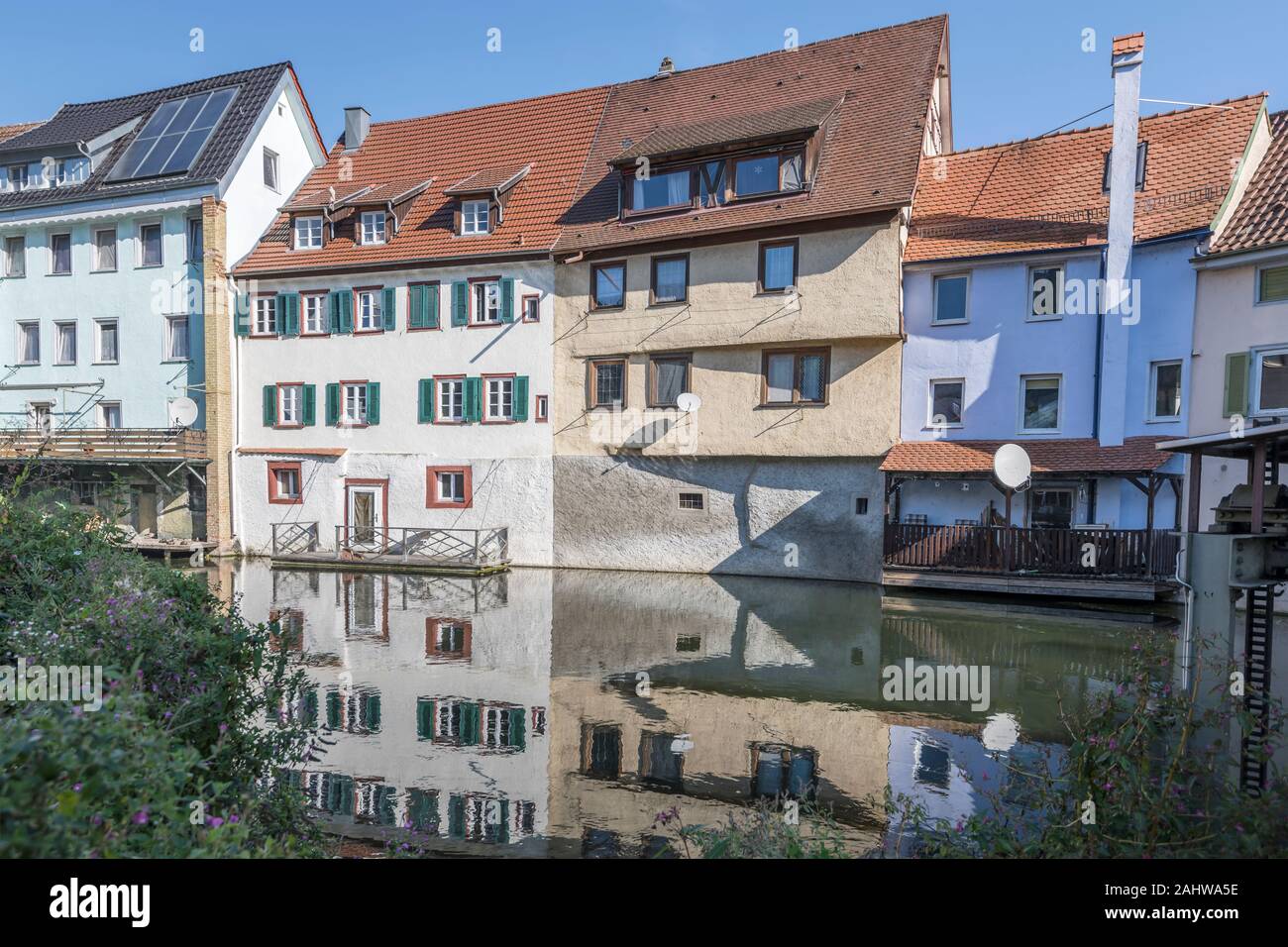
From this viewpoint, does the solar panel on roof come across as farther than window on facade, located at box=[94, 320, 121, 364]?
No

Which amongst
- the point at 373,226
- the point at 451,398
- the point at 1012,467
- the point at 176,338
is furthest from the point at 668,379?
the point at 176,338

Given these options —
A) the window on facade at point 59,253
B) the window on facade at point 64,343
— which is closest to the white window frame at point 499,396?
the window on facade at point 64,343

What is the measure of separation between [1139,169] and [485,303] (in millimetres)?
18404

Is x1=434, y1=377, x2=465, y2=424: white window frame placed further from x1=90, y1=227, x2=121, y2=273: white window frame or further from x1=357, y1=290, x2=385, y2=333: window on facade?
x1=90, y1=227, x2=121, y2=273: white window frame

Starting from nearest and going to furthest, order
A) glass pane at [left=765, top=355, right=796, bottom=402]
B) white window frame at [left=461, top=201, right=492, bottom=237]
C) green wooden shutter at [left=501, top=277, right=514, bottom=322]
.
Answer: glass pane at [left=765, top=355, right=796, bottom=402] < green wooden shutter at [left=501, top=277, right=514, bottom=322] < white window frame at [left=461, top=201, right=492, bottom=237]

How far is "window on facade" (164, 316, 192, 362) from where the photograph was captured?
2770 centimetres

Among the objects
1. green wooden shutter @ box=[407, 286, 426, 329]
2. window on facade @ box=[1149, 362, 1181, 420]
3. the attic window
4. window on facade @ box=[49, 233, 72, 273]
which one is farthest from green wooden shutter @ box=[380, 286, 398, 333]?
window on facade @ box=[1149, 362, 1181, 420]

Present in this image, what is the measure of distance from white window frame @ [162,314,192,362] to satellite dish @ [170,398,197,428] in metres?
1.50

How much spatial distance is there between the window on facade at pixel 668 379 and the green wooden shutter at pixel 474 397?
553 centimetres

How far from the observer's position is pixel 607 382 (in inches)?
938

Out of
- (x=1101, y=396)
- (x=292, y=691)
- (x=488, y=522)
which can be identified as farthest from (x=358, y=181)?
(x=292, y=691)

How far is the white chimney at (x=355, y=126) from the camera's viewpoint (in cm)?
3011

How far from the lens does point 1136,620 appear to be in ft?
53.0

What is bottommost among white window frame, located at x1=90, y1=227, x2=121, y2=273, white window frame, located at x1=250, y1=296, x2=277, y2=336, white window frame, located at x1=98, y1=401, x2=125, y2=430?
white window frame, located at x1=98, y1=401, x2=125, y2=430
